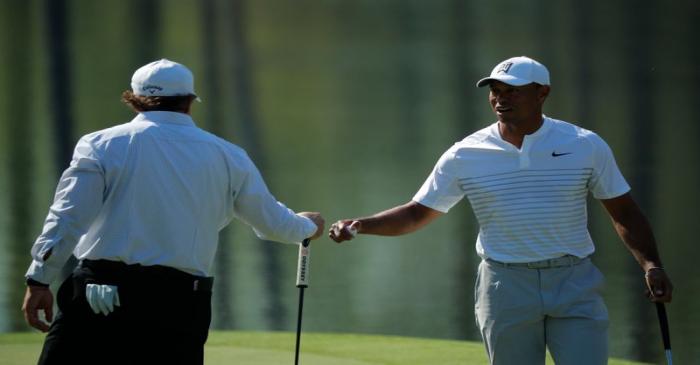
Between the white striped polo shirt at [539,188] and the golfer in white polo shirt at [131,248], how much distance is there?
65cm

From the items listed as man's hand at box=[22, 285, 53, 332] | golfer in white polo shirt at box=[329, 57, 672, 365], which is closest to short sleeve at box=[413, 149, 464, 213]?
golfer in white polo shirt at box=[329, 57, 672, 365]

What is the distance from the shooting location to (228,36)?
925 centimetres

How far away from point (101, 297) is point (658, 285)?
1261 mm

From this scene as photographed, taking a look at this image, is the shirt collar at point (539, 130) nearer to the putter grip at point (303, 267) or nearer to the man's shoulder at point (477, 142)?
the man's shoulder at point (477, 142)

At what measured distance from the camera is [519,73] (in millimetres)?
2908

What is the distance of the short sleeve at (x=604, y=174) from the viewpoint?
9.46ft

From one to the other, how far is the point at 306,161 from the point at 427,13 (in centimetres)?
170

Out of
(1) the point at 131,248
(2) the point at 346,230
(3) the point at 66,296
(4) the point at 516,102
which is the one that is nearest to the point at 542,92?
(4) the point at 516,102

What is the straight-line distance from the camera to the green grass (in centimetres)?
426

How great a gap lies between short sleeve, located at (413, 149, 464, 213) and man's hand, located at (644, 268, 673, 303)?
0.49 m

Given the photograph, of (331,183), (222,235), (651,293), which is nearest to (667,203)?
(331,183)

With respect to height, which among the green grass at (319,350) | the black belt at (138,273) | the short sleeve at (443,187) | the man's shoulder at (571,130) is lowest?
the green grass at (319,350)

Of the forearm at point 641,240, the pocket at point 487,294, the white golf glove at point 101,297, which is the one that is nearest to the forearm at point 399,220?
the pocket at point 487,294

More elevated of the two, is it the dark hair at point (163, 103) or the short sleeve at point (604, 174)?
the dark hair at point (163, 103)
